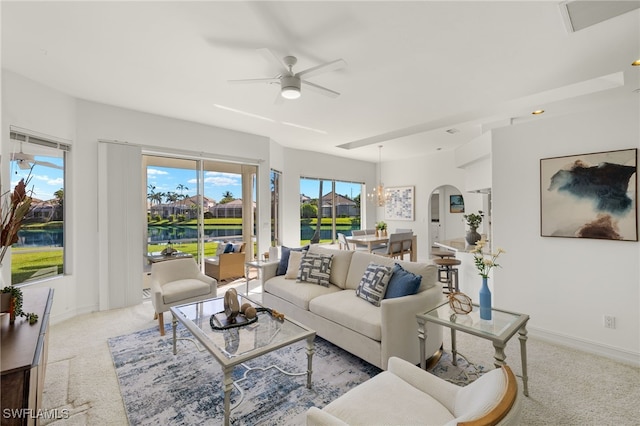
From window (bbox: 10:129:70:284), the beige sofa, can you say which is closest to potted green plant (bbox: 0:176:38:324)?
window (bbox: 10:129:70:284)

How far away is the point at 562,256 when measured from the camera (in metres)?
3.02

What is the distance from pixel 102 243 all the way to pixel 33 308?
2158 mm

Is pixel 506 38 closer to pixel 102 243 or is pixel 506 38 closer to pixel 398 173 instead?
pixel 102 243

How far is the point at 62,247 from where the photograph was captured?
3842 mm

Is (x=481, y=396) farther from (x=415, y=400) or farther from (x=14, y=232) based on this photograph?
(x=14, y=232)

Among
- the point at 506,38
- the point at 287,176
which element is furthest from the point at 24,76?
the point at 506,38

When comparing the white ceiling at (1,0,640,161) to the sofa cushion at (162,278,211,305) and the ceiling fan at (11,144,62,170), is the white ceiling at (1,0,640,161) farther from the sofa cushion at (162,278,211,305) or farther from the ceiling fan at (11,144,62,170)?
the sofa cushion at (162,278,211,305)

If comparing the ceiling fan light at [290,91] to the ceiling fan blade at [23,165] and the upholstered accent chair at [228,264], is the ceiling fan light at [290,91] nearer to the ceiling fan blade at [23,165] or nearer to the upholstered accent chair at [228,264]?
the ceiling fan blade at [23,165]

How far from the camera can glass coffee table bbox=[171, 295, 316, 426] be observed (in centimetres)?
185

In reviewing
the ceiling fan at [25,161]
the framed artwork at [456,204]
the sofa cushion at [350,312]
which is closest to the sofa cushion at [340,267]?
the sofa cushion at [350,312]

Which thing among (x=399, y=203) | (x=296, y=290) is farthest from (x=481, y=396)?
(x=399, y=203)

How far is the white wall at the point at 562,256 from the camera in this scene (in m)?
2.68

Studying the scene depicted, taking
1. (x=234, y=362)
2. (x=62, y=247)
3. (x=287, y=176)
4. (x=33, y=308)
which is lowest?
(x=234, y=362)

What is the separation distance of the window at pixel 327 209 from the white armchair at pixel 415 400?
229 inches
